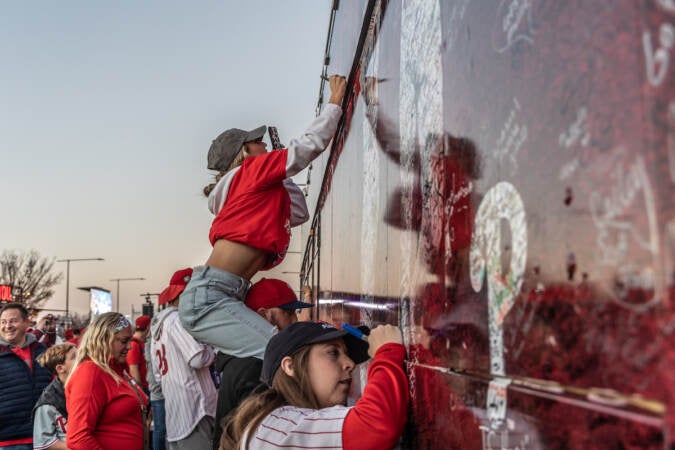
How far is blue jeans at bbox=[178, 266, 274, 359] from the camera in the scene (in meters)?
2.99

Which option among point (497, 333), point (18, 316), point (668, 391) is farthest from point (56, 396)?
point (668, 391)

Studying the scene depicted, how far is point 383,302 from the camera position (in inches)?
101

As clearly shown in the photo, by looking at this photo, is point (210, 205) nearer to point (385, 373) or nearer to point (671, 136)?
point (385, 373)

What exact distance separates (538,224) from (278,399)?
1635 millimetres

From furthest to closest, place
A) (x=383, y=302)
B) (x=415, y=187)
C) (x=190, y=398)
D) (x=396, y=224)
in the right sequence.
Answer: (x=190, y=398)
(x=383, y=302)
(x=396, y=224)
(x=415, y=187)

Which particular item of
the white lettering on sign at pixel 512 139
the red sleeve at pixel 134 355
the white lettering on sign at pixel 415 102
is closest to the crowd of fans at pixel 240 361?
the white lettering on sign at pixel 415 102

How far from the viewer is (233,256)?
10.3 ft

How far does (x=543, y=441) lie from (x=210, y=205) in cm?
267

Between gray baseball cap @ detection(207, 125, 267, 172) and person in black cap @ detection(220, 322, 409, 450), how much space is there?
1.29 meters

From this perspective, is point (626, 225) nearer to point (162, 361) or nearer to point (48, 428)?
point (162, 361)

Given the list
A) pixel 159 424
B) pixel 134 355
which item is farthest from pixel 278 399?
pixel 134 355

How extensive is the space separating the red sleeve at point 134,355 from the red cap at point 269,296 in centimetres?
632

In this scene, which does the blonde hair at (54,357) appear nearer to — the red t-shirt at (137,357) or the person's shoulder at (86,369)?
the person's shoulder at (86,369)

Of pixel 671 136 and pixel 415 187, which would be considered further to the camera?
pixel 415 187
